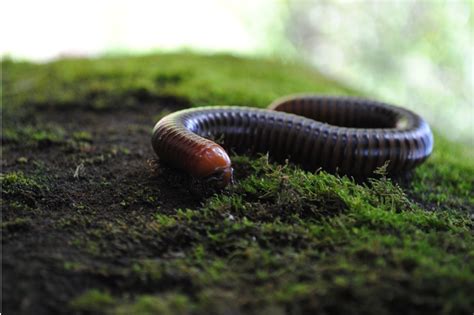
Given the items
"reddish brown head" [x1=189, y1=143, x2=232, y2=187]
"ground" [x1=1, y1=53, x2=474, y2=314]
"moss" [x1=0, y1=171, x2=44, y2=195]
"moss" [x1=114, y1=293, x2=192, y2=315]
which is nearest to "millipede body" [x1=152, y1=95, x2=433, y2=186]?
"reddish brown head" [x1=189, y1=143, x2=232, y2=187]

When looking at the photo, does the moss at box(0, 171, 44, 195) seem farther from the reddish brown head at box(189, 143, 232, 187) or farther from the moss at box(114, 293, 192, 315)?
the moss at box(114, 293, 192, 315)

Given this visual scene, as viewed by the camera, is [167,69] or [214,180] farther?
[167,69]

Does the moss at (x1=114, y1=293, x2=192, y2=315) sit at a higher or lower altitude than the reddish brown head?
lower

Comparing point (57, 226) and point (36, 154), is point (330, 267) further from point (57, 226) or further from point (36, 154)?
point (36, 154)

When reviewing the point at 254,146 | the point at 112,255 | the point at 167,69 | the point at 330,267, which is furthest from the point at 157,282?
the point at 167,69

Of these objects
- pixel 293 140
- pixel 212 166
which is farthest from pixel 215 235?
pixel 293 140
